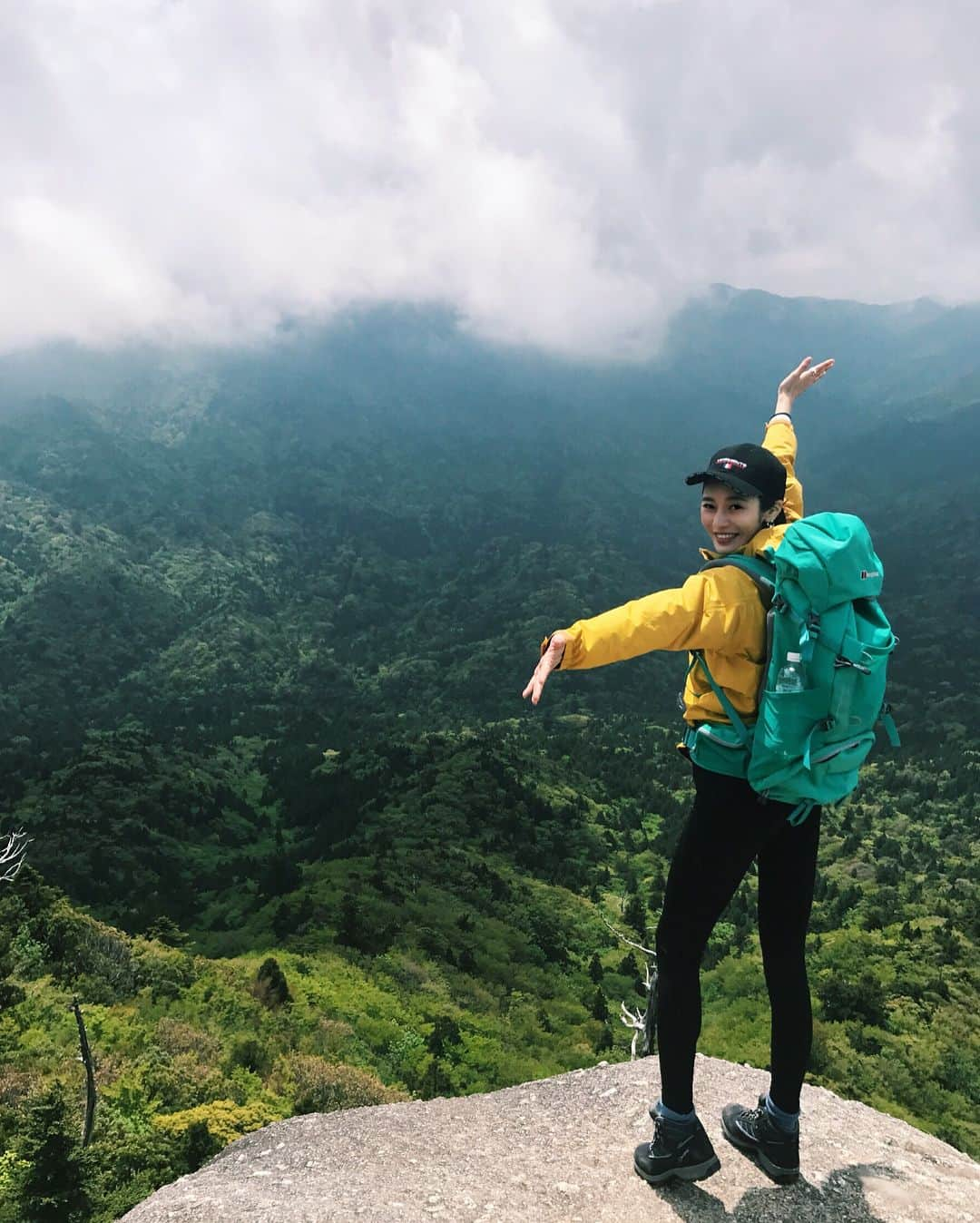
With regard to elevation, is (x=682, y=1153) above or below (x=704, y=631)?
below

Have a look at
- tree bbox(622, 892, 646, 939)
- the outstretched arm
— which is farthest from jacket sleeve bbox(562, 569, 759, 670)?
tree bbox(622, 892, 646, 939)

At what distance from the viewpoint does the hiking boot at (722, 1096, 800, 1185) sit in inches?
159

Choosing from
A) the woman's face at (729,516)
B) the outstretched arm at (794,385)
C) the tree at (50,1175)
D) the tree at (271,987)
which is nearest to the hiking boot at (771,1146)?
the woman's face at (729,516)

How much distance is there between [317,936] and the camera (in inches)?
1380

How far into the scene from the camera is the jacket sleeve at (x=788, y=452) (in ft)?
14.8

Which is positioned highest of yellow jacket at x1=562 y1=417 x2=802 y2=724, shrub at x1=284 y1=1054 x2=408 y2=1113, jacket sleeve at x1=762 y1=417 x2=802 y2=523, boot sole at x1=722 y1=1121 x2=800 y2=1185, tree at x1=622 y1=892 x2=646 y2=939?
jacket sleeve at x1=762 y1=417 x2=802 y2=523

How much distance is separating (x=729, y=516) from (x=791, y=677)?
944mm

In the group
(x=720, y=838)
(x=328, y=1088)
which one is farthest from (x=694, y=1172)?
(x=328, y=1088)

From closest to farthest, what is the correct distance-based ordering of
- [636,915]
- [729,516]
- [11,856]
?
[729,516], [11,856], [636,915]

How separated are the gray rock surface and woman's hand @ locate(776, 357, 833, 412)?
501cm

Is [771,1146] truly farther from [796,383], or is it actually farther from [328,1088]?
[328,1088]

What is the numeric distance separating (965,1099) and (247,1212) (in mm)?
33833

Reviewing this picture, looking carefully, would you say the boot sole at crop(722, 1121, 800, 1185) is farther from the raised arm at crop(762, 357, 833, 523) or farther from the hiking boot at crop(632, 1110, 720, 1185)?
the raised arm at crop(762, 357, 833, 523)

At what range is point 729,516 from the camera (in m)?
3.62
